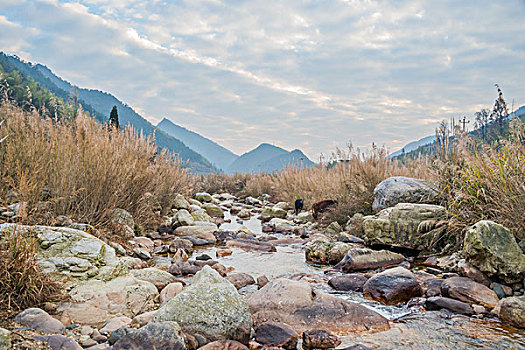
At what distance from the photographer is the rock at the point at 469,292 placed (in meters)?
3.57

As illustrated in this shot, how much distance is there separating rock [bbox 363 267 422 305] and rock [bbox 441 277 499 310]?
31 centimetres

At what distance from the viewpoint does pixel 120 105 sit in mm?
183875

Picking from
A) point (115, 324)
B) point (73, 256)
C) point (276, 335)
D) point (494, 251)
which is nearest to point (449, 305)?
point (494, 251)

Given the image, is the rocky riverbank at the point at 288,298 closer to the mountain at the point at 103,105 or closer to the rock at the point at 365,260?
the rock at the point at 365,260

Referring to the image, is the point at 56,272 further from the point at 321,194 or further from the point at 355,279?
the point at 321,194

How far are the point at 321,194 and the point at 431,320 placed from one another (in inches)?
305

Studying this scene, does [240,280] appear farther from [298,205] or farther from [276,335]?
[298,205]

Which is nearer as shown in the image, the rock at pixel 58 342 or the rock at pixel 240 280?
the rock at pixel 58 342

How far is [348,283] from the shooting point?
433 centimetres

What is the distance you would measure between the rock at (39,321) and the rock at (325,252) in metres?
4.02

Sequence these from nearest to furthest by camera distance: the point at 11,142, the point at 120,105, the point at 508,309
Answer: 1. the point at 508,309
2. the point at 11,142
3. the point at 120,105

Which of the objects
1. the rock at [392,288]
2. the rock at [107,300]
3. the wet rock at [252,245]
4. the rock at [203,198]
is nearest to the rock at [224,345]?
the rock at [107,300]

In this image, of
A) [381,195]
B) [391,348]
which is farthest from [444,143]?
[391,348]

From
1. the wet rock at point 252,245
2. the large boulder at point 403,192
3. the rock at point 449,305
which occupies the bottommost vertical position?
the wet rock at point 252,245
